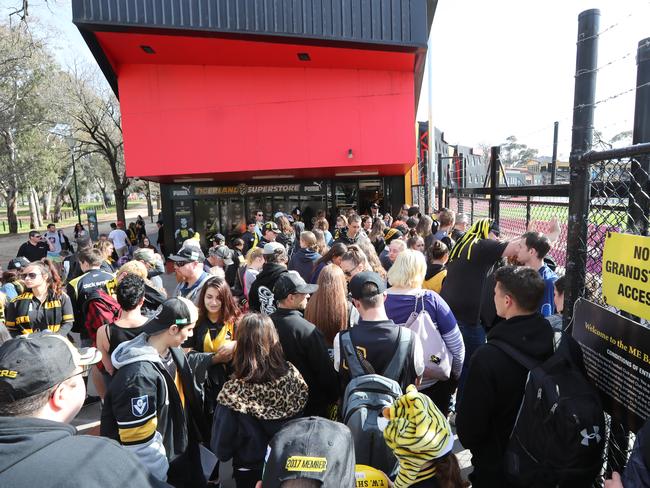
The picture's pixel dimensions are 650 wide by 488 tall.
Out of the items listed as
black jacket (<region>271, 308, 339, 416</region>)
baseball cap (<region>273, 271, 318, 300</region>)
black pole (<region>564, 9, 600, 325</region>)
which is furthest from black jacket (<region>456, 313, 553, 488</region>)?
baseball cap (<region>273, 271, 318, 300</region>)

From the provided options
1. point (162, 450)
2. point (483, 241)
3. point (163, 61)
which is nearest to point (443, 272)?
point (483, 241)

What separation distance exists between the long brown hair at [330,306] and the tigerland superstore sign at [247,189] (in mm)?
13169

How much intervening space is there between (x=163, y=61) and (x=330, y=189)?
729 centimetres

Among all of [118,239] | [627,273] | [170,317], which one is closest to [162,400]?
[170,317]

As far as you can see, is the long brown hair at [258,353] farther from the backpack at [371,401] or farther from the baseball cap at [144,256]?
the baseball cap at [144,256]

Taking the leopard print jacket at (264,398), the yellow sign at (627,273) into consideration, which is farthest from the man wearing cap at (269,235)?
the yellow sign at (627,273)

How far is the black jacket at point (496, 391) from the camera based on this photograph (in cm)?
210

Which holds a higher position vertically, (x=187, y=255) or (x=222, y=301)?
(x=187, y=255)

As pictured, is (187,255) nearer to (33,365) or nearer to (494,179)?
(33,365)

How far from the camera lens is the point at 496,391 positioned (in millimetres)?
2121

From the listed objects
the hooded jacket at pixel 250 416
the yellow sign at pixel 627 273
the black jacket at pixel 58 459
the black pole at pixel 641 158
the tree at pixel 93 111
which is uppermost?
the tree at pixel 93 111

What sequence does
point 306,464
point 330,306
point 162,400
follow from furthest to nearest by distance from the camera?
1. point 330,306
2. point 162,400
3. point 306,464

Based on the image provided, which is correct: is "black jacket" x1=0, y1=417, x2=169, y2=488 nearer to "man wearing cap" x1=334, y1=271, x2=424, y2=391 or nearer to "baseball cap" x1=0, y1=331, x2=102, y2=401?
"baseball cap" x1=0, y1=331, x2=102, y2=401

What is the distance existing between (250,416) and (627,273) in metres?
2.10
